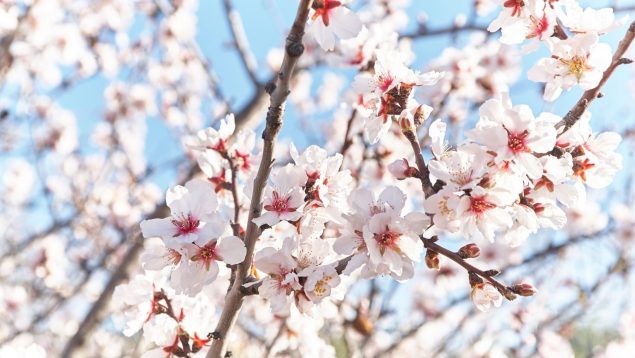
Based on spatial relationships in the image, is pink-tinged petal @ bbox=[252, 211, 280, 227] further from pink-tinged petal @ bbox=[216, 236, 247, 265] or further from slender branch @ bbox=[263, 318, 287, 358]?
slender branch @ bbox=[263, 318, 287, 358]

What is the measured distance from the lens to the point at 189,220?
49.8 inches

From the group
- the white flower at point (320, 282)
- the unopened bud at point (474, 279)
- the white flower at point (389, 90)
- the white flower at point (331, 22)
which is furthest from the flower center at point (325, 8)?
the unopened bud at point (474, 279)

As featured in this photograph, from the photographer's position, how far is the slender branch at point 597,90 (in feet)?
4.22

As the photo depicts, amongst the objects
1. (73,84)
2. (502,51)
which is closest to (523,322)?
(502,51)

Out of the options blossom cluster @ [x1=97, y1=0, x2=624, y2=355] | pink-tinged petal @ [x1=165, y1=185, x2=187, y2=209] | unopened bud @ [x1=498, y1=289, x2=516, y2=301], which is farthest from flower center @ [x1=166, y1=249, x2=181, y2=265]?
unopened bud @ [x1=498, y1=289, x2=516, y2=301]

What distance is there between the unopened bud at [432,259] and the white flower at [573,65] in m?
0.59

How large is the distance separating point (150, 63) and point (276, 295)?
19.2 feet

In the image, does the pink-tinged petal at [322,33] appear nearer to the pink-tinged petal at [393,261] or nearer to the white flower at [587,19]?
the pink-tinged petal at [393,261]

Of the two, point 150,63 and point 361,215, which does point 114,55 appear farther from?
point 361,215

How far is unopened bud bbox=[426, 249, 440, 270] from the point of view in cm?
127

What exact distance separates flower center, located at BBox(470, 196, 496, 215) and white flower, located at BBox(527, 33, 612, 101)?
18.3 inches

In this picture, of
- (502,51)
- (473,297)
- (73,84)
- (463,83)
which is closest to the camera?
(473,297)

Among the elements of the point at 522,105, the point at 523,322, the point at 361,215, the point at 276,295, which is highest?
the point at 522,105

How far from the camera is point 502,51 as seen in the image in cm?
434
